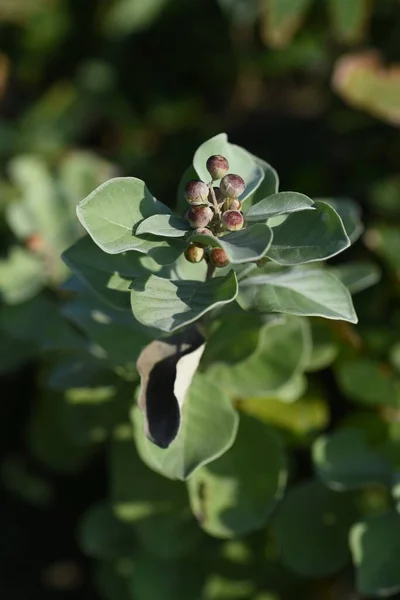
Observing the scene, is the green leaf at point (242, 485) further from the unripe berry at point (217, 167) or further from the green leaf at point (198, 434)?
the unripe berry at point (217, 167)

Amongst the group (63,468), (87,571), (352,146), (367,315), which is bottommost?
(87,571)

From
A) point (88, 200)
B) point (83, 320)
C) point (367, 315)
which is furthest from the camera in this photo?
point (367, 315)

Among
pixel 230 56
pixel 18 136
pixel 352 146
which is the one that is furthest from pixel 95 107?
pixel 352 146

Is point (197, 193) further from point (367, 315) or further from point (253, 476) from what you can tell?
point (367, 315)

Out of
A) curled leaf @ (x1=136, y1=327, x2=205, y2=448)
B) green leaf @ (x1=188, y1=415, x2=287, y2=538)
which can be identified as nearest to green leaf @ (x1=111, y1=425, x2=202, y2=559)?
green leaf @ (x1=188, y1=415, x2=287, y2=538)

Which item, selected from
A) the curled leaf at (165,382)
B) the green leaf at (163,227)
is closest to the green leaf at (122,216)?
Result: the green leaf at (163,227)

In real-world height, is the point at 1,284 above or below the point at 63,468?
above

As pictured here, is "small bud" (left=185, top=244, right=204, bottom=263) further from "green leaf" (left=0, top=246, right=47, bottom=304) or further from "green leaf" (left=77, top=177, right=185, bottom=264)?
"green leaf" (left=0, top=246, right=47, bottom=304)

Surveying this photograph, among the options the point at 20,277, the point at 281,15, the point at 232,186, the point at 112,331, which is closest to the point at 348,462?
the point at 112,331
